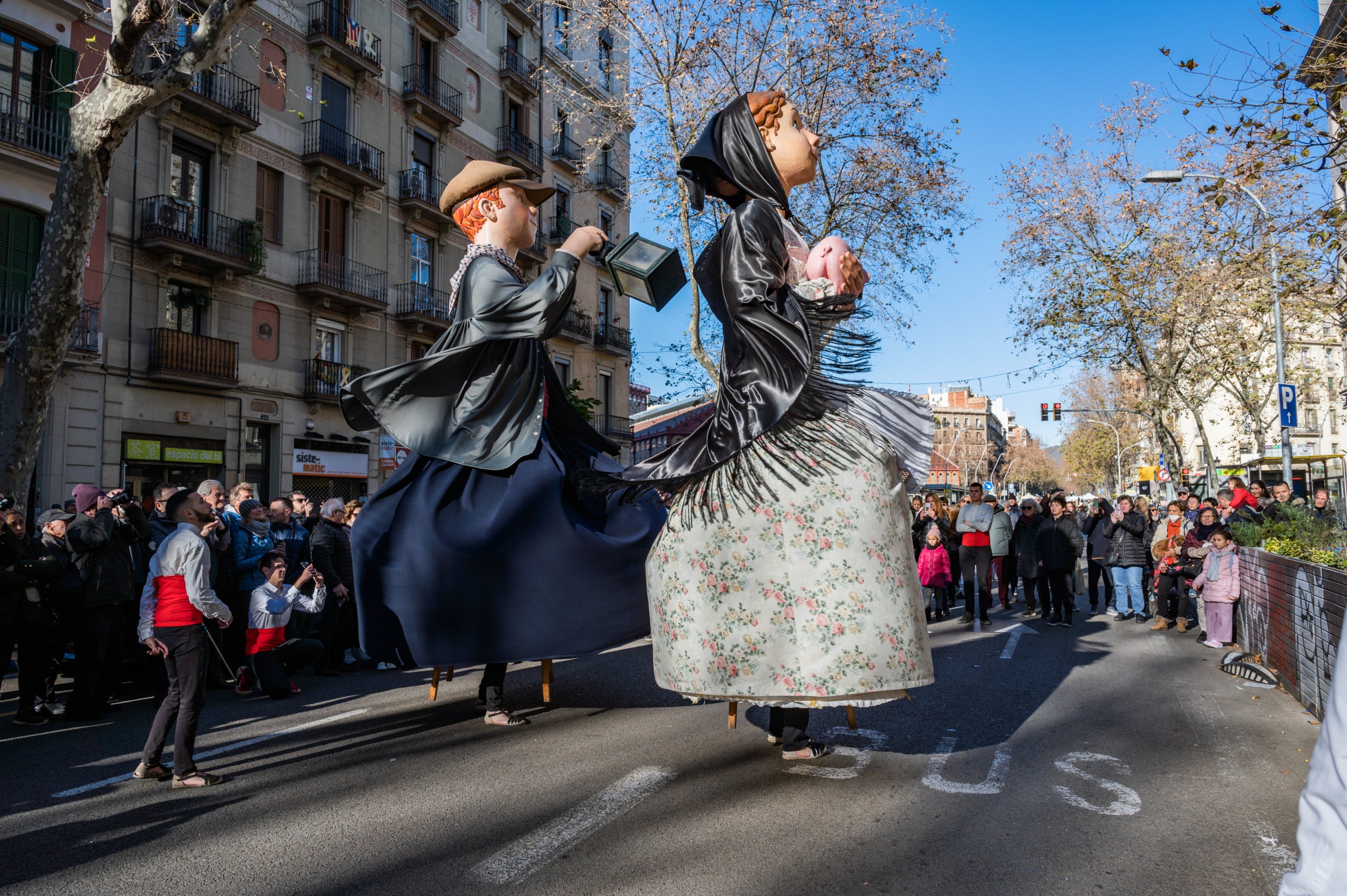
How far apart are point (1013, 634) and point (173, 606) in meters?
8.55

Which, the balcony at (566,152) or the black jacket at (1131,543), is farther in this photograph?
the balcony at (566,152)

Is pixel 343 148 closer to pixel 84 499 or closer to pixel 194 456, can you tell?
pixel 194 456

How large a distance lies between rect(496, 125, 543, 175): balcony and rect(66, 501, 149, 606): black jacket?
72.7ft

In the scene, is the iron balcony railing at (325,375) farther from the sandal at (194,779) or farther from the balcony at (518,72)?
the sandal at (194,779)

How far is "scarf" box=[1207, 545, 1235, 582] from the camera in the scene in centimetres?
926

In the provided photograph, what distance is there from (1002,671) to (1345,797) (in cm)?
652

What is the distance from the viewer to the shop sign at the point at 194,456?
18.2 metres

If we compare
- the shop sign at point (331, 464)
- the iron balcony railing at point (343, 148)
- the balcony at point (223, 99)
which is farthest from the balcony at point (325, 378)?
the balcony at point (223, 99)

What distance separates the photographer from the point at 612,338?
33.5 m

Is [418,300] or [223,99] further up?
[223,99]

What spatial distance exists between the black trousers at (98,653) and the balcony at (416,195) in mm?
18318

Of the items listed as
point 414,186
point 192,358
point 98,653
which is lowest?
point 98,653

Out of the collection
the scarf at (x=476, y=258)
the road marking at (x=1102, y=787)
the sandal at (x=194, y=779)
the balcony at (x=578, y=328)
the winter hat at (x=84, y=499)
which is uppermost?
the balcony at (x=578, y=328)

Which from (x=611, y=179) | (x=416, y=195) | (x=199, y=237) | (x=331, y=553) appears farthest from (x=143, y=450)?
(x=611, y=179)
